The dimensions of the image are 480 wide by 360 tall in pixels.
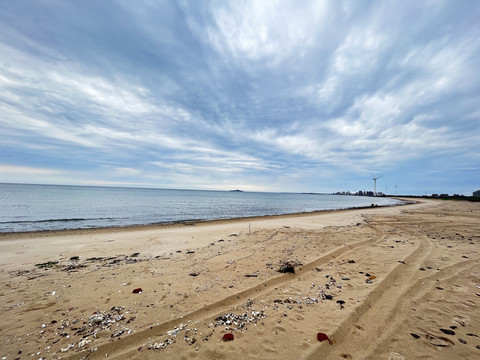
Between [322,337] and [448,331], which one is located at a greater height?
[448,331]

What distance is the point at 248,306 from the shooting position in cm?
475

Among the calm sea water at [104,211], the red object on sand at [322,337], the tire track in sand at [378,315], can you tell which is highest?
the tire track in sand at [378,315]

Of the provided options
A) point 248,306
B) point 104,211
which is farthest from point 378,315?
point 104,211

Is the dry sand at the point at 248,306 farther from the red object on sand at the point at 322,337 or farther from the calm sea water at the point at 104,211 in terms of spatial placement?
the calm sea water at the point at 104,211

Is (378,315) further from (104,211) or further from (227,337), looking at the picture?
(104,211)

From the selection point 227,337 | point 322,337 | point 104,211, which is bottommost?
point 104,211

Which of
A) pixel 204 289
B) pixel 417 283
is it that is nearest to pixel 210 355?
pixel 204 289

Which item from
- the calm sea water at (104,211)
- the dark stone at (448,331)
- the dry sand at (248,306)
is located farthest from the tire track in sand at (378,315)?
the calm sea water at (104,211)

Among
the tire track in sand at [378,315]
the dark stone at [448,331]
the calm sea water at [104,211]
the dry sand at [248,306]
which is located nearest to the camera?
the tire track in sand at [378,315]

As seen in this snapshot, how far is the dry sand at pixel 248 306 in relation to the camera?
349 centimetres

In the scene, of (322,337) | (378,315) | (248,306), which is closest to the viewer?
(322,337)

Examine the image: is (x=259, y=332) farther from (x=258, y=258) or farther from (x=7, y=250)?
(x=7, y=250)

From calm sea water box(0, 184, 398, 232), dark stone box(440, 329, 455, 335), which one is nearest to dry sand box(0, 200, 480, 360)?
dark stone box(440, 329, 455, 335)

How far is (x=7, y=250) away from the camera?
11016mm
